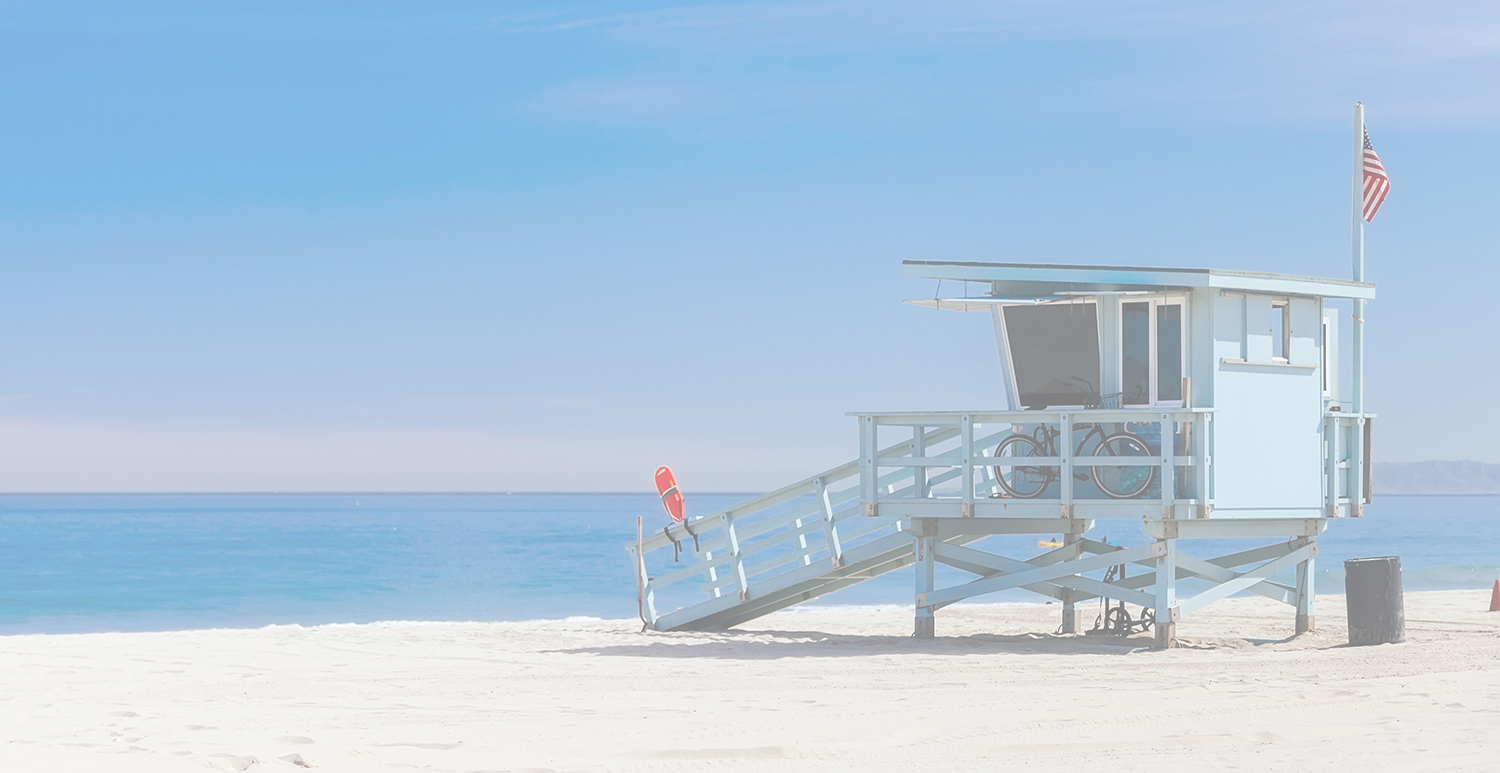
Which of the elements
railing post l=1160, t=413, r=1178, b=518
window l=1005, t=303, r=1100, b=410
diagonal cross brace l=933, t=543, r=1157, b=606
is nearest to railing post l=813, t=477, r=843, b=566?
diagonal cross brace l=933, t=543, r=1157, b=606

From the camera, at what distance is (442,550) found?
74.4m

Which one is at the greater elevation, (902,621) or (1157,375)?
(1157,375)

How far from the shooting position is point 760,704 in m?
10.1

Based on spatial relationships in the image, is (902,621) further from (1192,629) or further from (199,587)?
(199,587)

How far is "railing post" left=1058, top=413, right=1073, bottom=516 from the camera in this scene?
43.9ft

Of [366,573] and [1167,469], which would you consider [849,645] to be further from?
[366,573]

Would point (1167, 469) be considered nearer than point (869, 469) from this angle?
Yes

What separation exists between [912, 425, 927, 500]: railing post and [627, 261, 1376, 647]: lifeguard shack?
0.07 feet

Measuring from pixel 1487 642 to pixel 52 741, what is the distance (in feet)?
41.1

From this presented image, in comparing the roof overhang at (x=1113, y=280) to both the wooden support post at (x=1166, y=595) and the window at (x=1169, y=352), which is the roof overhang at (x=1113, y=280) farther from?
the wooden support post at (x=1166, y=595)

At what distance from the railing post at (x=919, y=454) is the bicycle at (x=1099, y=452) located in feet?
2.45

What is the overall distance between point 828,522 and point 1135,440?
136 inches

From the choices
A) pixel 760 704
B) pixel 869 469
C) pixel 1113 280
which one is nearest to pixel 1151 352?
pixel 1113 280

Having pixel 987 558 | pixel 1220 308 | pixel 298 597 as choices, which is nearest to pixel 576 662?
pixel 987 558
